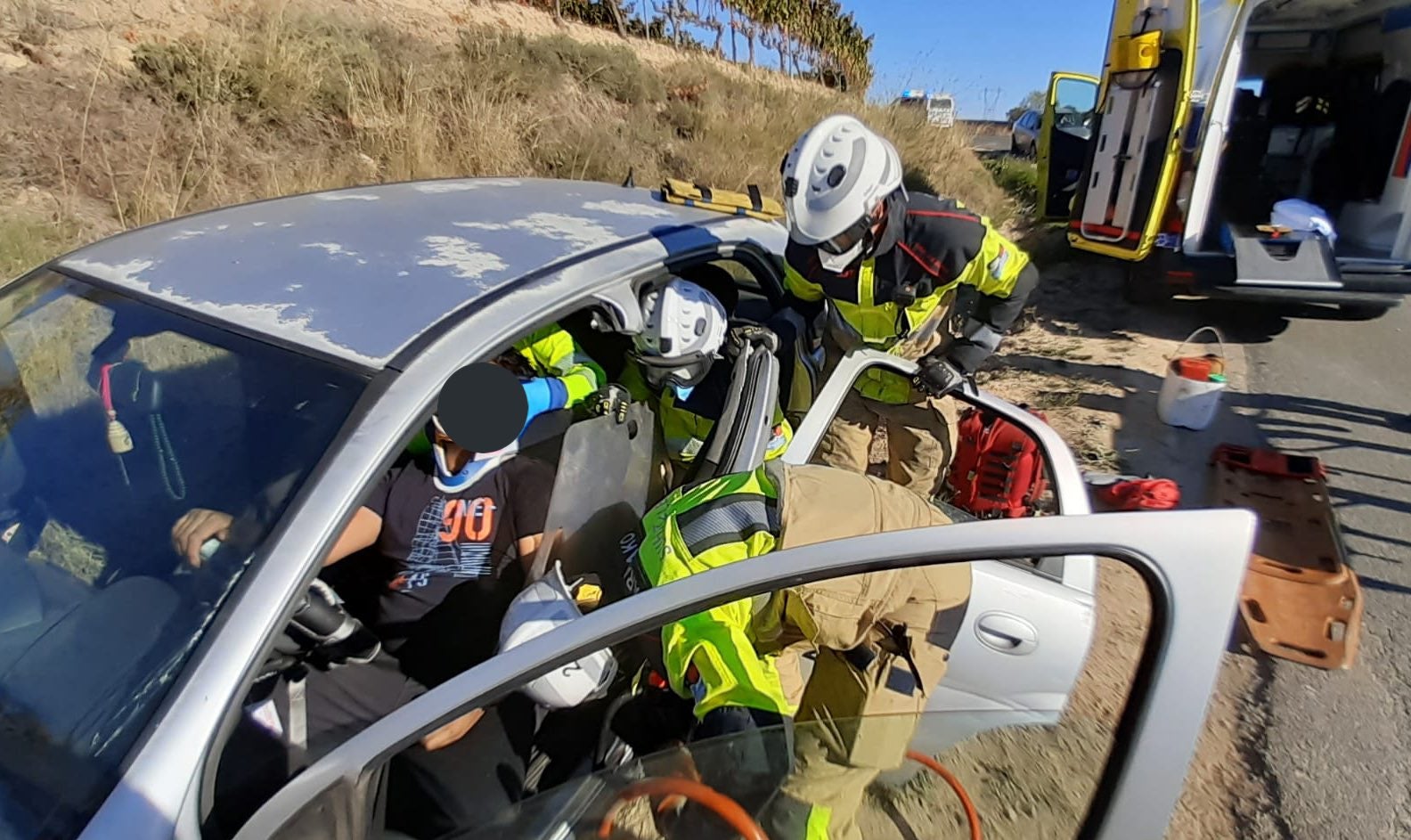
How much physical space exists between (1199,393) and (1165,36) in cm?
255

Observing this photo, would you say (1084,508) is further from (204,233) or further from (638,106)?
(638,106)

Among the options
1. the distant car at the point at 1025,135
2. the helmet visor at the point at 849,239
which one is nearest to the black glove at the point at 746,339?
the helmet visor at the point at 849,239

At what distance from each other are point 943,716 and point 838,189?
1.88m

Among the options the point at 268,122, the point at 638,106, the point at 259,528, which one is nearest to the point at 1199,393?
the point at 259,528

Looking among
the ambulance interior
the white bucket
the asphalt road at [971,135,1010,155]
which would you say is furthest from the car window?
the asphalt road at [971,135,1010,155]

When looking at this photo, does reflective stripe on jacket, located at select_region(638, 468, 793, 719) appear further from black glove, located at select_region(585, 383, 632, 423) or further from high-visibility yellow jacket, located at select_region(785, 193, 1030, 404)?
high-visibility yellow jacket, located at select_region(785, 193, 1030, 404)

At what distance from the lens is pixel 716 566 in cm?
140

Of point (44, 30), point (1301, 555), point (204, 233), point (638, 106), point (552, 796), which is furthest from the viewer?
point (638, 106)

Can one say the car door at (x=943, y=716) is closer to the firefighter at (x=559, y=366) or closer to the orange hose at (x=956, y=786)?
the orange hose at (x=956, y=786)

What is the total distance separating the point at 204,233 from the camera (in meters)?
1.97

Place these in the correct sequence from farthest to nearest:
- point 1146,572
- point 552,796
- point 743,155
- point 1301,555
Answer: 1. point 743,155
2. point 1301,555
3. point 552,796
4. point 1146,572

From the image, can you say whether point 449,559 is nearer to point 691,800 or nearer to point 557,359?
point 557,359

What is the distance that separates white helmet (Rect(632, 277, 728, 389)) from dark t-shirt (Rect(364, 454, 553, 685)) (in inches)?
20.5

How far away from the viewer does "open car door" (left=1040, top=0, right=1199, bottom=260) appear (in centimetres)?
512
